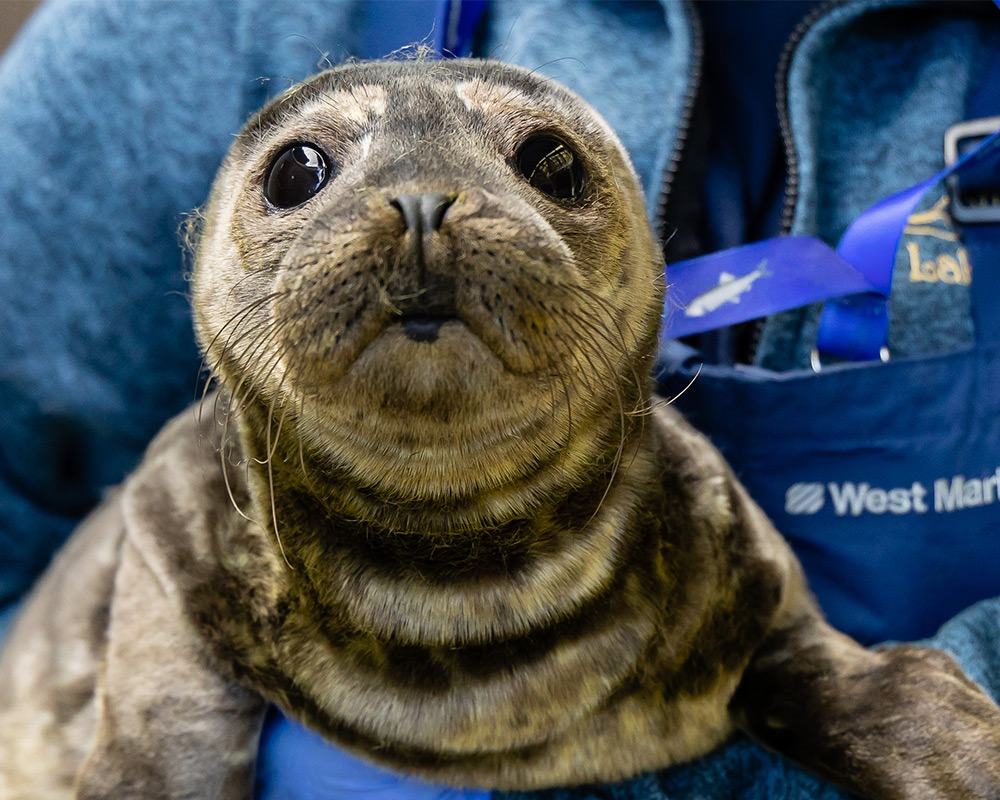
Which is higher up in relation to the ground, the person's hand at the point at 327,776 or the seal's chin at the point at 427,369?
the seal's chin at the point at 427,369

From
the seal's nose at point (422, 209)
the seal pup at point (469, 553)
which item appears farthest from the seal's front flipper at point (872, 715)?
the seal's nose at point (422, 209)

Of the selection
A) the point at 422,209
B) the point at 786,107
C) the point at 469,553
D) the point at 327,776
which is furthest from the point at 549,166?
the point at 327,776

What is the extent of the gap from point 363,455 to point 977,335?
1005mm

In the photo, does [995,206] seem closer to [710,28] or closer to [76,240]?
[710,28]

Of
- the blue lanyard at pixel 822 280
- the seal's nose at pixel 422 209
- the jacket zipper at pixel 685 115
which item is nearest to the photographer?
the seal's nose at pixel 422 209

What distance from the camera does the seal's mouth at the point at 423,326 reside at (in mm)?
625

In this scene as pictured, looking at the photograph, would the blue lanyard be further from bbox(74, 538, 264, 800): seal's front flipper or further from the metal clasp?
bbox(74, 538, 264, 800): seal's front flipper

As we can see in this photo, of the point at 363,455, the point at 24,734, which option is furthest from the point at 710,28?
the point at 24,734

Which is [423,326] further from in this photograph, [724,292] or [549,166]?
[724,292]

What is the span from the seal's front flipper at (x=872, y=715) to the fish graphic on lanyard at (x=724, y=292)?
0.47 m

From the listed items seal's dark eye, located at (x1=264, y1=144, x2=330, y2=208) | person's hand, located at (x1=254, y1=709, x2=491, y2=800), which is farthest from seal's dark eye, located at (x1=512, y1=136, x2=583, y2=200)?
person's hand, located at (x1=254, y1=709, x2=491, y2=800)

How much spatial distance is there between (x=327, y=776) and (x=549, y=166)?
0.77 m

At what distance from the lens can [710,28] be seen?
1408mm

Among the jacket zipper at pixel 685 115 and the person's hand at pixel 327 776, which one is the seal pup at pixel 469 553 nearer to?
the person's hand at pixel 327 776
